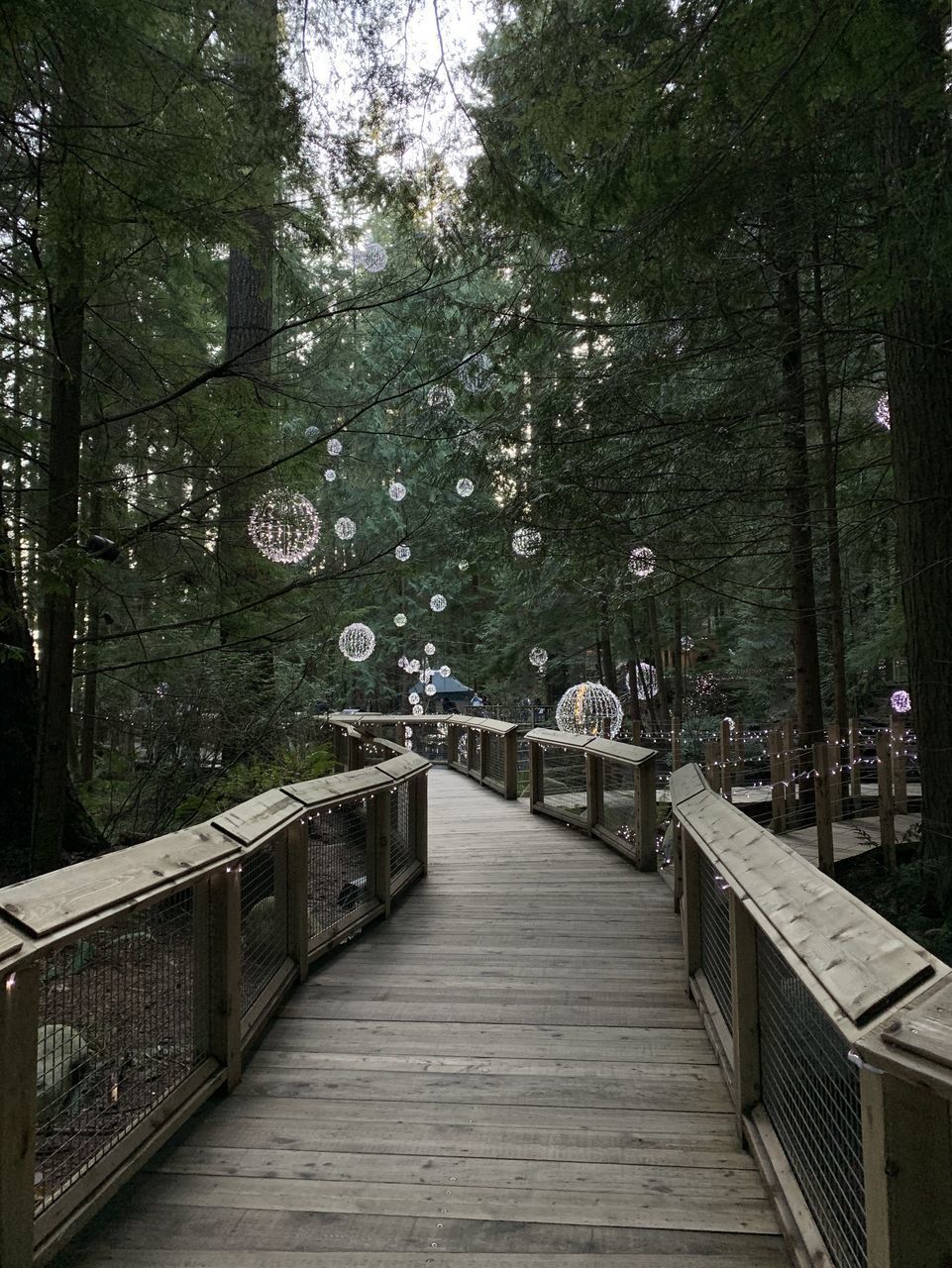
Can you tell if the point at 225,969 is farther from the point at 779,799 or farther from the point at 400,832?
the point at 779,799

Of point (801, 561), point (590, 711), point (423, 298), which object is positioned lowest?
point (590, 711)

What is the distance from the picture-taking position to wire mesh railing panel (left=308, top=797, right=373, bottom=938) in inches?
216

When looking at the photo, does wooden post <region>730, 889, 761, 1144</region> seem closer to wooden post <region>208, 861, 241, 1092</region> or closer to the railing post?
wooden post <region>208, 861, 241, 1092</region>

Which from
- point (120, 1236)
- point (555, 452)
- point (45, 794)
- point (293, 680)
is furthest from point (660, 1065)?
point (293, 680)

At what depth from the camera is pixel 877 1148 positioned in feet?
4.72

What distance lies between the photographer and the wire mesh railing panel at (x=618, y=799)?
796 cm

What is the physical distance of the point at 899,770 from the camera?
29.7 ft

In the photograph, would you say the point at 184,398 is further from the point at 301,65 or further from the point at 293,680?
the point at 293,680

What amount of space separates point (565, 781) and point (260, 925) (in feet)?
24.7

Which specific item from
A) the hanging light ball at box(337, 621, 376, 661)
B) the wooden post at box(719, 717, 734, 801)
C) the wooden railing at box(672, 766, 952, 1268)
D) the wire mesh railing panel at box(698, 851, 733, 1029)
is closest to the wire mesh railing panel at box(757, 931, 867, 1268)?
the wooden railing at box(672, 766, 952, 1268)

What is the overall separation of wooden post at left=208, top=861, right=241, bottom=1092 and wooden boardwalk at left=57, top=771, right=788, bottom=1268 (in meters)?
0.19

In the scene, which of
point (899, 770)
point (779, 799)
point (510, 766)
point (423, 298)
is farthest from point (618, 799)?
point (423, 298)

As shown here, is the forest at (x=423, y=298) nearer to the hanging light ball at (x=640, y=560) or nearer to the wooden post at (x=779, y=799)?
the hanging light ball at (x=640, y=560)

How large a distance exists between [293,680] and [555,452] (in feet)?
15.1
